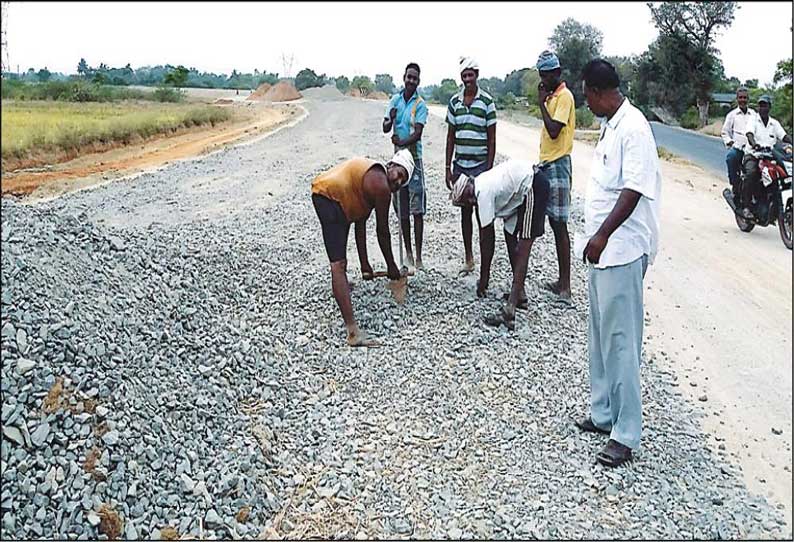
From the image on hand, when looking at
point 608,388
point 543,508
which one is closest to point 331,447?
point 543,508

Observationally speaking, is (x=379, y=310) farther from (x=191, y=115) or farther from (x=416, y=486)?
(x=191, y=115)

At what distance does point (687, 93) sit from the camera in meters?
34.5

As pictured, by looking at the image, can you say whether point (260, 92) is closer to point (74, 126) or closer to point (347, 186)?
point (74, 126)

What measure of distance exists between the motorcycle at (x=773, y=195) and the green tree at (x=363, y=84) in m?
64.8

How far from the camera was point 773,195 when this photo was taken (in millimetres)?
8172

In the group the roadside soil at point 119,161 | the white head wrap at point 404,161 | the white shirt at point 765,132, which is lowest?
the roadside soil at point 119,161

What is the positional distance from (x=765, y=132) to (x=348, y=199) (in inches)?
221

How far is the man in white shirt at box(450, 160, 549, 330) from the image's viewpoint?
16.5ft

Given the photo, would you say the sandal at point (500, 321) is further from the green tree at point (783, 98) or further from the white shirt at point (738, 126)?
the green tree at point (783, 98)

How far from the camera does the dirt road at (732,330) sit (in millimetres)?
4043

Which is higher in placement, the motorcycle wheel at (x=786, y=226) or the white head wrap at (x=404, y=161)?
the white head wrap at (x=404, y=161)

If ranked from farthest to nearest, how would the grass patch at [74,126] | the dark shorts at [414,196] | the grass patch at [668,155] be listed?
1. the grass patch at [74,126]
2. the grass patch at [668,155]
3. the dark shorts at [414,196]

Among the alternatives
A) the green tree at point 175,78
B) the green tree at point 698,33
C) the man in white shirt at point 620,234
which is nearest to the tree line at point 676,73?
the green tree at point 698,33

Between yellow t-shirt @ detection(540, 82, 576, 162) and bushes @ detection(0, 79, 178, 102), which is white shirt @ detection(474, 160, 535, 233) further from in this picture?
bushes @ detection(0, 79, 178, 102)
